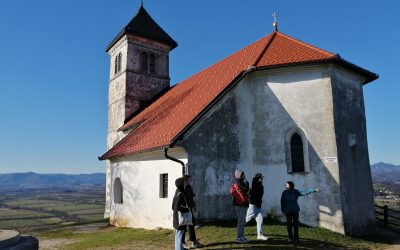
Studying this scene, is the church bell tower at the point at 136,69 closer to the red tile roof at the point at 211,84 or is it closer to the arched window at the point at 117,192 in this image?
the red tile roof at the point at 211,84

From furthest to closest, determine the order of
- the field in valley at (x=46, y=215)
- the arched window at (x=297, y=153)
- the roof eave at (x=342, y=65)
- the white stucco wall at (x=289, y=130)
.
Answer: the field in valley at (x=46, y=215) < the arched window at (x=297, y=153) < the roof eave at (x=342, y=65) < the white stucco wall at (x=289, y=130)

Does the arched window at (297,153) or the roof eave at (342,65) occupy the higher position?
the roof eave at (342,65)

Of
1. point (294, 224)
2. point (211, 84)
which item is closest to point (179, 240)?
point (294, 224)

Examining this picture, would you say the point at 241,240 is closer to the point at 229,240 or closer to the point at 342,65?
the point at 229,240

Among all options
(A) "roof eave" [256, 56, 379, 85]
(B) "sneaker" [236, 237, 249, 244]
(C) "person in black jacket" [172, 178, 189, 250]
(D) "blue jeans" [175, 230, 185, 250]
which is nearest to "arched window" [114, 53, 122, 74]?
(A) "roof eave" [256, 56, 379, 85]

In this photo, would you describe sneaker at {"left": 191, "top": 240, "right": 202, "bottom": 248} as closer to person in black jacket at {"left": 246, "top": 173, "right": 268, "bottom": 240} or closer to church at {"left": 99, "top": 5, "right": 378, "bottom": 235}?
person in black jacket at {"left": 246, "top": 173, "right": 268, "bottom": 240}

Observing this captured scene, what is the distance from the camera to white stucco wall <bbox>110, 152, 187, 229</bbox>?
13.2 meters

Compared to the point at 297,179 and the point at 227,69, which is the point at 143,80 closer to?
Answer: the point at 227,69

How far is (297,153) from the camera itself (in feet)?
43.5

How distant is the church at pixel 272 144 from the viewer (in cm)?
1258

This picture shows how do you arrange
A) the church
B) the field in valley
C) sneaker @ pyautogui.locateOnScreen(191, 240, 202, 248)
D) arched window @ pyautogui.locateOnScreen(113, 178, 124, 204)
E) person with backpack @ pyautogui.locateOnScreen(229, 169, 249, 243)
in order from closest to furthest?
1. person with backpack @ pyautogui.locateOnScreen(229, 169, 249, 243)
2. sneaker @ pyautogui.locateOnScreen(191, 240, 202, 248)
3. the church
4. arched window @ pyautogui.locateOnScreen(113, 178, 124, 204)
5. the field in valley

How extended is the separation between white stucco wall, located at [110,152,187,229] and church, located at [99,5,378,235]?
0.04 meters

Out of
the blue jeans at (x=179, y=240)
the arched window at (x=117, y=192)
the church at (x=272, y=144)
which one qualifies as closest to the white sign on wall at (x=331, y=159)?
the church at (x=272, y=144)

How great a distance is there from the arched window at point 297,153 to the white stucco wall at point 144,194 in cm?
406
